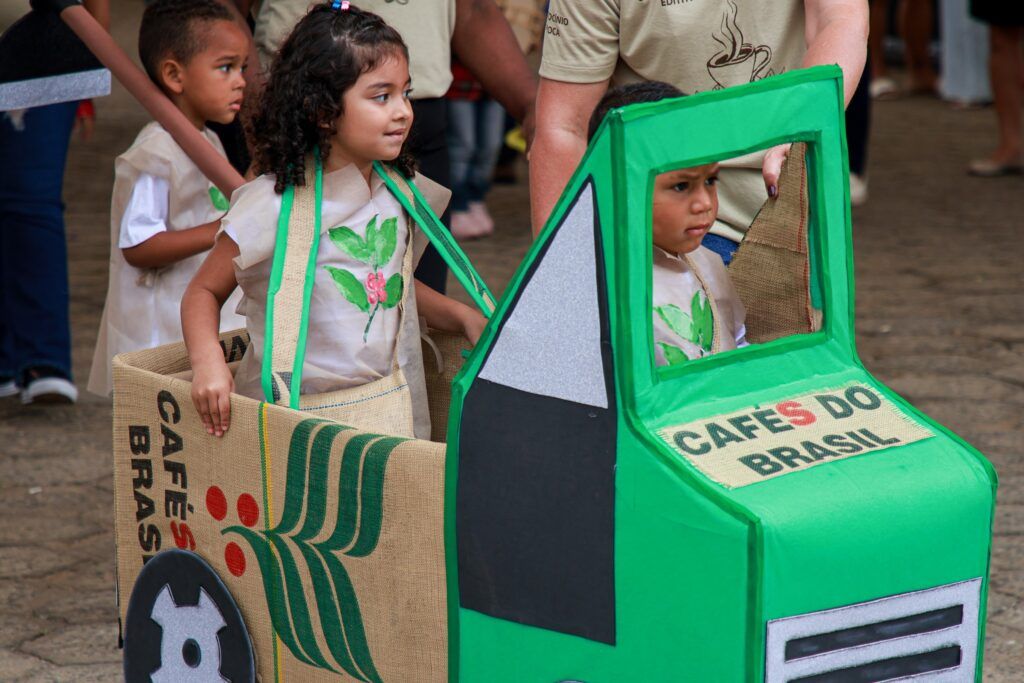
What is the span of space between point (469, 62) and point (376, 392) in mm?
1064

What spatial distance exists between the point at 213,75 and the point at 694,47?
1.12 metres

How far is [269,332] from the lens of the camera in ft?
6.91

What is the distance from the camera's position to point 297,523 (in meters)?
2.00

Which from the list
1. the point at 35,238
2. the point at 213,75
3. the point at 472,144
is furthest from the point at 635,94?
the point at 472,144

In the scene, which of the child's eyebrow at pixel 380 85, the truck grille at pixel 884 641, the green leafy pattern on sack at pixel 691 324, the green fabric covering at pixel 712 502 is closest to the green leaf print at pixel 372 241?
the child's eyebrow at pixel 380 85

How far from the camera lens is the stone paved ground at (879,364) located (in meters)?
2.85

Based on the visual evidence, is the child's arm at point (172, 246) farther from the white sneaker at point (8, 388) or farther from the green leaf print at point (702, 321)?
the white sneaker at point (8, 388)

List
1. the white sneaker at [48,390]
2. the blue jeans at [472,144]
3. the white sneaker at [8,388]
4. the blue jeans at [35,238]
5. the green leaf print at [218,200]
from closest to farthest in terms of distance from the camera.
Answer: the green leaf print at [218,200] → the blue jeans at [35,238] → the white sneaker at [48,390] → the white sneaker at [8,388] → the blue jeans at [472,144]

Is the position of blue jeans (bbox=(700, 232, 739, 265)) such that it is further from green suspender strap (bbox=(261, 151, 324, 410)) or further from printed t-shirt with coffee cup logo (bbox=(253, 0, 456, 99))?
printed t-shirt with coffee cup logo (bbox=(253, 0, 456, 99))

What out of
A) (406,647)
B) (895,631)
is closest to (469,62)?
(406,647)

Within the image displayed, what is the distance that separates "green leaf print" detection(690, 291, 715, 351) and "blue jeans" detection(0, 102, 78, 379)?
2.23m

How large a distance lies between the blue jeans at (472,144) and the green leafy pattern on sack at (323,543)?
13.2 ft

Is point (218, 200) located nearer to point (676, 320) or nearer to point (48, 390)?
point (48, 390)

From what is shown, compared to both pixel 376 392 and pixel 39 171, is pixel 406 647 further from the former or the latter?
pixel 39 171
